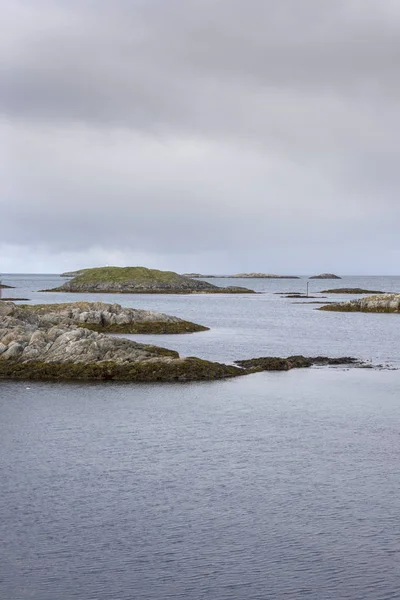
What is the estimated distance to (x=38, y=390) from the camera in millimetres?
39500

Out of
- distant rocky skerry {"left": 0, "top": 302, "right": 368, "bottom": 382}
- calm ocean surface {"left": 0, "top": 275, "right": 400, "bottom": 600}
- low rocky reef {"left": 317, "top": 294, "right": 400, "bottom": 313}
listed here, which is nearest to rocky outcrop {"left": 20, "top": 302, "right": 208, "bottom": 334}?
distant rocky skerry {"left": 0, "top": 302, "right": 368, "bottom": 382}

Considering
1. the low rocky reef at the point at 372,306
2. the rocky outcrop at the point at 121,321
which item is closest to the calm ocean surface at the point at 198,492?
the rocky outcrop at the point at 121,321

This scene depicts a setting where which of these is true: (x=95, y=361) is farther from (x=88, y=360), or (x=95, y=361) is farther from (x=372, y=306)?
(x=372, y=306)

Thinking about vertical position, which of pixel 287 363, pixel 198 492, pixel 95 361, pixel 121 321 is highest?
pixel 121 321

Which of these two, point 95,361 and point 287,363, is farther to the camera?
point 287,363

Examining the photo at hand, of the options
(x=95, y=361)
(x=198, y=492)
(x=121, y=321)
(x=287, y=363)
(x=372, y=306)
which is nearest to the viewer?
(x=198, y=492)

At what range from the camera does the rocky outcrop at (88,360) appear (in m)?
43.2

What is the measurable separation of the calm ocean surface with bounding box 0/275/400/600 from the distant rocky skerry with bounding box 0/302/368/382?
2.49 metres

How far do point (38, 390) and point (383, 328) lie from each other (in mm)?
58166

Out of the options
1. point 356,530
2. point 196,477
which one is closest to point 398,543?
point 356,530

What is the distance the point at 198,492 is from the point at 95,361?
78.5 feet

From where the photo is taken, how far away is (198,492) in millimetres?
21766

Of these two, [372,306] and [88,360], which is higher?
[372,306]

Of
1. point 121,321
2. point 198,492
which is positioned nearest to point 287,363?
point 198,492
